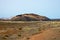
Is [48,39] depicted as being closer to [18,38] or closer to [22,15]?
[18,38]

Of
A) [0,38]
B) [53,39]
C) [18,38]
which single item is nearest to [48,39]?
[53,39]

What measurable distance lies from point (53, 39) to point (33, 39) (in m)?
1.10

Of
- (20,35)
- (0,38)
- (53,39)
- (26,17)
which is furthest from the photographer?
(26,17)

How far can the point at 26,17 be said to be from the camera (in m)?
21.1

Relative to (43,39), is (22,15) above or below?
above

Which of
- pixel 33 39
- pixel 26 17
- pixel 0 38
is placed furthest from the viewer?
pixel 26 17

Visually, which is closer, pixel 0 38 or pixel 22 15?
pixel 0 38

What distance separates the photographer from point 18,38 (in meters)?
9.51

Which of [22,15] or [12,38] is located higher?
[22,15]

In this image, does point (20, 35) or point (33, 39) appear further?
point (20, 35)

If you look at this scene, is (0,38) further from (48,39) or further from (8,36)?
(48,39)

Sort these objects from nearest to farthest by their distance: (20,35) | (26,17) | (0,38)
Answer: (0,38), (20,35), (26,17)

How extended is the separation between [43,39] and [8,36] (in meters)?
2.31

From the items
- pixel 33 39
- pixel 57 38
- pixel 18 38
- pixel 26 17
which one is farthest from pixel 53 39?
pixel 26 17
